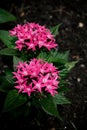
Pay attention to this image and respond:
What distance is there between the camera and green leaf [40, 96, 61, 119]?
2057mm

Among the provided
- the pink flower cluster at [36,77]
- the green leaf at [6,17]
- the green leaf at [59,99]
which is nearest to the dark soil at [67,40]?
the green leaf at [6,17]

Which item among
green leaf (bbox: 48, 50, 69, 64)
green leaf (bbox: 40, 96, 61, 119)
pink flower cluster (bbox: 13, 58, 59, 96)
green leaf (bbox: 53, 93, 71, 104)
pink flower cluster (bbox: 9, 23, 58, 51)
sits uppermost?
pink flower cluster (bbox: 9, 23, 58, 51)

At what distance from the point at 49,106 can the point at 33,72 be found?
24 centimetres

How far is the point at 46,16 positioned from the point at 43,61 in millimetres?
1534

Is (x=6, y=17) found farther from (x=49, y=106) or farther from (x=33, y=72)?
(x=49, y=106)

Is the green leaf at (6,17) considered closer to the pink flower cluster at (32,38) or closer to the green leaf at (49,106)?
the pink flower cluster at (32,38)

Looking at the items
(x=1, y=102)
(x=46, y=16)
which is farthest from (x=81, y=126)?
(x=46, y=16)

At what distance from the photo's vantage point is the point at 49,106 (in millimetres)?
Answer: 2100

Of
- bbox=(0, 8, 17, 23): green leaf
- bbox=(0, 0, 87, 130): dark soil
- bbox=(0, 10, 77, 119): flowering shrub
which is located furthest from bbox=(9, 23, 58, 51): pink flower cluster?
bbox=(0, 8, 17, 23): green leaf

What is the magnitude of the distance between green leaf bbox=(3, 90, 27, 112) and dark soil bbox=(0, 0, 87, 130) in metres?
0.63

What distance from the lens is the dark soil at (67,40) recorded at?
2777 millimetres

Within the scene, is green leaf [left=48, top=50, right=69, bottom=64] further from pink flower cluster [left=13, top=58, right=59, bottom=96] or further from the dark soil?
the dark soil

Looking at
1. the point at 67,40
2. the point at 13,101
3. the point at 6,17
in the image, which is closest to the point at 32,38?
the point at 13,101

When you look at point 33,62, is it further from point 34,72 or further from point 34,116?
point 34,116
